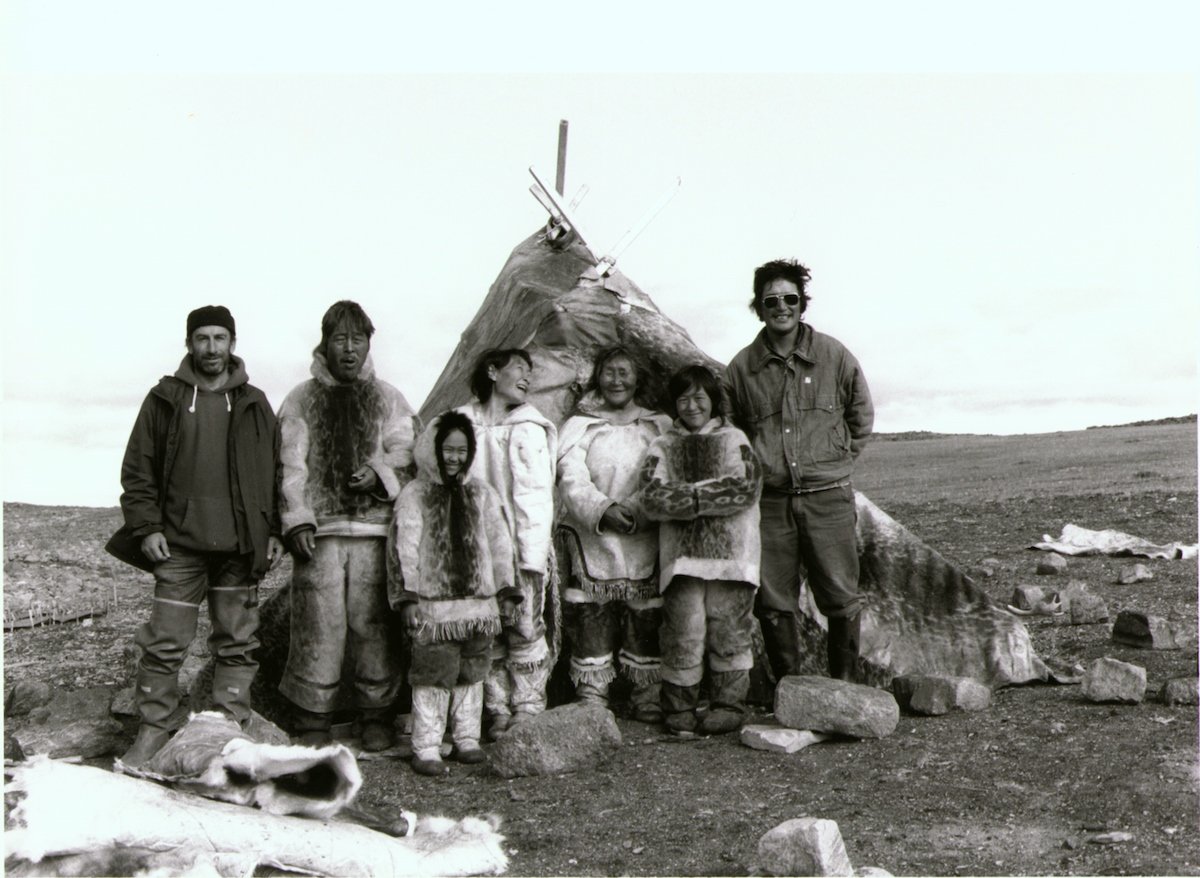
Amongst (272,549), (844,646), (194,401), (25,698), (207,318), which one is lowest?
(25,698)

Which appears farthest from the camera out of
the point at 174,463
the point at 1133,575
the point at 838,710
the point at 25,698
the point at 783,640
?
the point at 1133,575

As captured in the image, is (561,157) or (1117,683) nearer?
(1117,683)

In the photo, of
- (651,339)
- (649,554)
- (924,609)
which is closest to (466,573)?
(649,554)

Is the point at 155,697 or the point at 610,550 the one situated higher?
the point at 610,550

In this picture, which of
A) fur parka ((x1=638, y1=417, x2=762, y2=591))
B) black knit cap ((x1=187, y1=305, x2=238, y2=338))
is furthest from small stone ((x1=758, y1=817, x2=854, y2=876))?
black knit cap ((x1=187, y1=305, x2=238, y2=338))

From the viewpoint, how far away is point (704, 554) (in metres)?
5.63

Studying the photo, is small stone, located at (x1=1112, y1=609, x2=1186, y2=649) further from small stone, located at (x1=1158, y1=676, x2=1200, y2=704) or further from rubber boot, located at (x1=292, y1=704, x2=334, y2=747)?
rubber boot, located at (x1=292, y1=704, x2=334, y2=747)

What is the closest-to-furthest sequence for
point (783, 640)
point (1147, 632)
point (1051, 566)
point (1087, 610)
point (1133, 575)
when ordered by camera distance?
point (783, 640) → point (1147, 632) → point (1087, 610) → point (1133, 575) → point (1051, 566)

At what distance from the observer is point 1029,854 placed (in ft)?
13.1

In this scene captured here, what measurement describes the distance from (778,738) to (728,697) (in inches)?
19.2

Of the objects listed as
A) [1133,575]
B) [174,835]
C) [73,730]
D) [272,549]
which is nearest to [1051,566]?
[1133,575]

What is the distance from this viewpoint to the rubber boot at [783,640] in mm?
5934

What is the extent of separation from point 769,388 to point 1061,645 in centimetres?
275

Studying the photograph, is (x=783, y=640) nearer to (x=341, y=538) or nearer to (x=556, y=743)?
(x=556, y=743)
